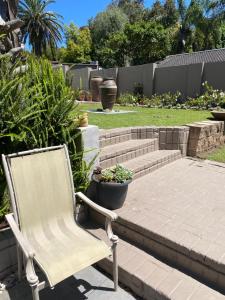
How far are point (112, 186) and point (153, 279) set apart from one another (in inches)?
42.7

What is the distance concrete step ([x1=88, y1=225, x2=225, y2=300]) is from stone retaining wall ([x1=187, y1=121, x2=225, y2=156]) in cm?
323

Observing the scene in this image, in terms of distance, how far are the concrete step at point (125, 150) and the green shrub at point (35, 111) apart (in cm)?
91

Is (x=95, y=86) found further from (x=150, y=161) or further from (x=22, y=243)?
(x=22, y=243)

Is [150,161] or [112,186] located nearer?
[112,186]

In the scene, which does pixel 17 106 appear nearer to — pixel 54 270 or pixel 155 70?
pixel 54 270

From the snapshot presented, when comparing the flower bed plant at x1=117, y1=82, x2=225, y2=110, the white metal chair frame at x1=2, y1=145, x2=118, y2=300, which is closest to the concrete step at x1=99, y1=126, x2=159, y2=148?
the white metal chair frame at x1=2, y1=145, x2=118, y2=300

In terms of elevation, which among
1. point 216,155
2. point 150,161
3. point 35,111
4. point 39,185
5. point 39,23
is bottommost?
point 216,155

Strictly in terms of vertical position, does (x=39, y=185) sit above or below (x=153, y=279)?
above

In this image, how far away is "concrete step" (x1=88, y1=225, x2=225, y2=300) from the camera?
212 centimetres

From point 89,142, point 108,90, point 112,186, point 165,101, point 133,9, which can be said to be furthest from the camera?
point 133,9

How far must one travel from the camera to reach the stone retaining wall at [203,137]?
524 cm

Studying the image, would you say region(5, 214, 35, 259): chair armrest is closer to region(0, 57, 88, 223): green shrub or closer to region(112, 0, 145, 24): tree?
region(0, 57, 88, 223): green shrub

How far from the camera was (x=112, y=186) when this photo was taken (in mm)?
2973

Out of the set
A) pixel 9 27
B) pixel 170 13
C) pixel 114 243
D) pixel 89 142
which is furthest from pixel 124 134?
pixel 170 13
